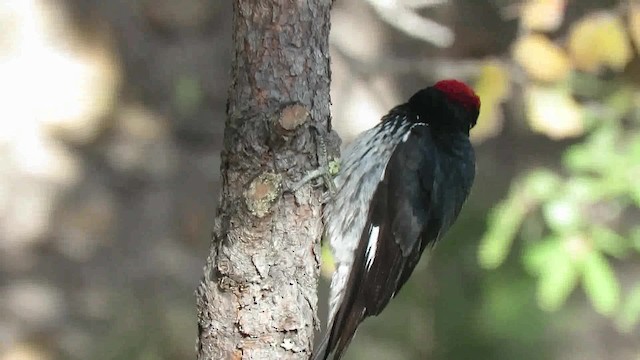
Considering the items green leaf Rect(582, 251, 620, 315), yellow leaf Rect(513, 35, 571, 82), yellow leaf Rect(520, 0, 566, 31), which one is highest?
yellow leaf Rect(520, 0, 566, 31)

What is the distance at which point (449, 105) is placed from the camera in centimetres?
173

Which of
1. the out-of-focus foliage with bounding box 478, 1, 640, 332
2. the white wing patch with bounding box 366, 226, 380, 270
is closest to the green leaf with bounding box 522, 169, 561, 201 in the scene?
the out-of-focus foliage with bounding box 478, 1, 640, 332

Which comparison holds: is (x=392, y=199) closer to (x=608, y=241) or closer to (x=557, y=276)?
(x=557, y=276)

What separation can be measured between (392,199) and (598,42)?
64cm

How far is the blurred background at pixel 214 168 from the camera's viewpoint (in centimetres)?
202

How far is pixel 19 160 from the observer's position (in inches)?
81.7

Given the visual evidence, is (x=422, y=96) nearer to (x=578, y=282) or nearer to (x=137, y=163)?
(x=137, y=163)

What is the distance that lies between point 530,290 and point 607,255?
272 millimetres

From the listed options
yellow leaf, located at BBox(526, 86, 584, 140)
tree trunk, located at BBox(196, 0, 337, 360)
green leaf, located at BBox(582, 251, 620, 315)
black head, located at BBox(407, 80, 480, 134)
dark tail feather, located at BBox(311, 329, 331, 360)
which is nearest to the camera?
tree trunk, located at BBox(196, 0, 337, 360)

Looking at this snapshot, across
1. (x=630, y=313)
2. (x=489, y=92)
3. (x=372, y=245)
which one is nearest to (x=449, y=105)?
(x=489, y=92)

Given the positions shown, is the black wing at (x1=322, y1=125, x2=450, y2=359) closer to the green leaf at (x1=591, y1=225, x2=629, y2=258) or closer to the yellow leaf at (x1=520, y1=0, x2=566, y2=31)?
the yellow leaf at (x1=520, y1=0, x2=566, y2=31)

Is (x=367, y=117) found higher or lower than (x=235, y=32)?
higher

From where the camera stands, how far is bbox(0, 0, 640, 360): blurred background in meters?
2.02

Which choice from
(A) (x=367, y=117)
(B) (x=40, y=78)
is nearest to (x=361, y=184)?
(A) (x=367, y=117)
